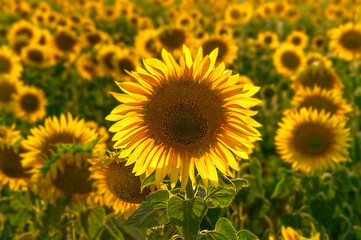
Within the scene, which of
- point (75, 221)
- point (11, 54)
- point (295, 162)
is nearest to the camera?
point (75, 221)

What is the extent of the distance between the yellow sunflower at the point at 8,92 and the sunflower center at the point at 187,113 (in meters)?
3.92

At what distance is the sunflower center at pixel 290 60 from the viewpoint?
18.3 feet

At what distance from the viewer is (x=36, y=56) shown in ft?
19.8

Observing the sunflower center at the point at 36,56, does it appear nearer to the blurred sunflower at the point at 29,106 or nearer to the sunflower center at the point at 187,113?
the blurred sunflower at the point at 29,106

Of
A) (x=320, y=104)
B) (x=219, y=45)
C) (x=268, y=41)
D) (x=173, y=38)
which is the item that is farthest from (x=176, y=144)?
(x=268, y=41)

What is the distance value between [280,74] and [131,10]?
15.0 ft

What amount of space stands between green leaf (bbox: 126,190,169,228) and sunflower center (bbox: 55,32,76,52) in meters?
5.41

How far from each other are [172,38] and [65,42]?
1799mm

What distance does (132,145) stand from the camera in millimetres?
1539

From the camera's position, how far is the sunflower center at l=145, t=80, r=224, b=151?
153 cm

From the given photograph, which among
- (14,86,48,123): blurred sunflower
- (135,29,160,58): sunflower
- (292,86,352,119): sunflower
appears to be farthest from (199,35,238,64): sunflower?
(14,86,48,123): blurred sunflower

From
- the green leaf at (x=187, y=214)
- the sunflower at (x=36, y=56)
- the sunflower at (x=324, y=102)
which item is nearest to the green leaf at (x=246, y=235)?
the green leaf at (x=187, y=214)

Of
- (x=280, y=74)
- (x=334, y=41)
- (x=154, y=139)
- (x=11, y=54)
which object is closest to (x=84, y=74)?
(x=11, y=54)

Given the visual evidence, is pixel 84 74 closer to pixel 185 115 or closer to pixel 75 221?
pixel 75 221
